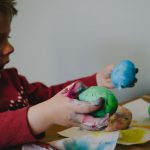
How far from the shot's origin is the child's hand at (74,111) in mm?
454

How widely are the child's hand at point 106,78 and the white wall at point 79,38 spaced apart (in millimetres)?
108

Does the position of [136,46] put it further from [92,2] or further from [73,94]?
[73,94]

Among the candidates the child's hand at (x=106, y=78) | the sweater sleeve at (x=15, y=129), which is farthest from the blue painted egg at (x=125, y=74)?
the sweater sleeve at (x=15, y=129)

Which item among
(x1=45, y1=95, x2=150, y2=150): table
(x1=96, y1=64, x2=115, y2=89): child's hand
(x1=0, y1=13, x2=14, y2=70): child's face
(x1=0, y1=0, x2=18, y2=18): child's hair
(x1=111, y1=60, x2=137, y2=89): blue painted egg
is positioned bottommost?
(x1=45, y1=95, x2=150, y2=150): table

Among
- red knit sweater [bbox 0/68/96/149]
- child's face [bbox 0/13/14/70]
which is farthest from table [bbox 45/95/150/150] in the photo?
child's face [bbox 0/13/14/70]

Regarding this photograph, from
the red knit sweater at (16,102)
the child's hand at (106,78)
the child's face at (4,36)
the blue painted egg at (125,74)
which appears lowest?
the red knit sweater at (16,102)

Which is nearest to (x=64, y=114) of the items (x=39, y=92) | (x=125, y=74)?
(x=125, y=74)

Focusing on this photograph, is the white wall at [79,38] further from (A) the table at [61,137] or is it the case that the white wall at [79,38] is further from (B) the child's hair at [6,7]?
(B) the child's hair at [6,7]

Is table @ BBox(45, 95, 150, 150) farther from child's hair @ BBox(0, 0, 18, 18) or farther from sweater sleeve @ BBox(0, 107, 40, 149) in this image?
child's hair @ BBox(0, 0, 18, 18)

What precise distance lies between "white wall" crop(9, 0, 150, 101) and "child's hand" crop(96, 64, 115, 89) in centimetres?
11

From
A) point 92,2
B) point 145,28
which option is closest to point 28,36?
point 92,2

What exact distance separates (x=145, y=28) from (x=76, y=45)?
7.8 inches

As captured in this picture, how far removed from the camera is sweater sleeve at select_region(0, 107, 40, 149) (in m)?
0.53

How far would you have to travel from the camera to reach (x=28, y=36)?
99 cm
